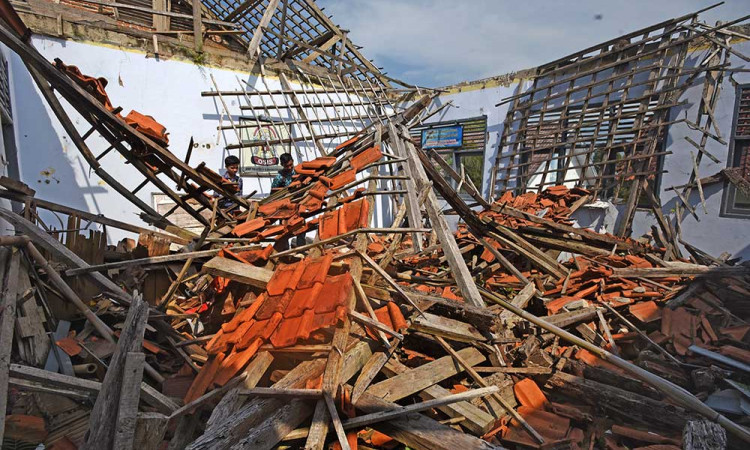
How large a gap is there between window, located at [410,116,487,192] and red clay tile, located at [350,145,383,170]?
7.02m

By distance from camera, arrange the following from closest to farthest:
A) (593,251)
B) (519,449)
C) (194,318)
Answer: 1. (519,449)
2. (194,318)
3. (593,251)

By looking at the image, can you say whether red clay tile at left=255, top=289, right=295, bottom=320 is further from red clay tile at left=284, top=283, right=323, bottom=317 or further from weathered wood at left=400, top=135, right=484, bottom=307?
weathered wood at left=400, top=135, right=484, bottom=307

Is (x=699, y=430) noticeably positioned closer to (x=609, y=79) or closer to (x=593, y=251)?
(x=593, y=251)

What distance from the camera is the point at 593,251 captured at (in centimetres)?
709

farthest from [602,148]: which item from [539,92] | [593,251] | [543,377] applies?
[543,377]

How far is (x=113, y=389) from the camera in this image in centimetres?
230

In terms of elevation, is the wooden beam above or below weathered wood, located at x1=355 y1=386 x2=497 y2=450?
above

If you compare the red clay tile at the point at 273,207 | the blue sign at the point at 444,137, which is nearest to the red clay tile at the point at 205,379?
the red clay tile at the point at 273,207

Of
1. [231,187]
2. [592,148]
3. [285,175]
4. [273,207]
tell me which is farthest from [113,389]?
[592,148]

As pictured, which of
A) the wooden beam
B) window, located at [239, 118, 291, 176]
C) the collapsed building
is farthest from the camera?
the wooden beam

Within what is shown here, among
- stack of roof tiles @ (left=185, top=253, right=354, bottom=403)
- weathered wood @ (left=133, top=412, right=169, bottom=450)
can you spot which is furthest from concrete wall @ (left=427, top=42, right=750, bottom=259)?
weathered wood @ (left=133, top=412, right=169, bottom=450)

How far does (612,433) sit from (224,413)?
3.05m

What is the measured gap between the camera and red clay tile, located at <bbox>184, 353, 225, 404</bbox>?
3.07 metres

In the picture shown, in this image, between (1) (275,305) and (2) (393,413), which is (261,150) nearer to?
(1) (275,305)
